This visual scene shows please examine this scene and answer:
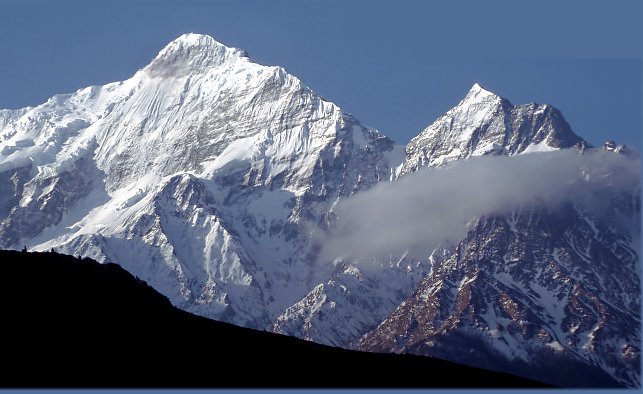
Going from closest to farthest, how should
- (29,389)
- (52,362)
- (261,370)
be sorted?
(29,389) → (52,362) → (261,370)

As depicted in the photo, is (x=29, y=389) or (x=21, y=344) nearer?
(x=29, y=389)

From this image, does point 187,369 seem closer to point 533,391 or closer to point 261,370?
point 261,370

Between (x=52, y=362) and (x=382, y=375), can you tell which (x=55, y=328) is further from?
(x=382, y=375)

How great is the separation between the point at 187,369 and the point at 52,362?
1553 cm

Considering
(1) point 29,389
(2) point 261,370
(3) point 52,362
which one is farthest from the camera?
(2) point 261,370

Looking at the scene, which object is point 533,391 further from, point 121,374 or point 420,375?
point 121,374

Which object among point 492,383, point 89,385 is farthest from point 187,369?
point 492,383

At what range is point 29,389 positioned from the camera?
161250 mm

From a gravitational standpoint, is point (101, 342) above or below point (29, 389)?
above

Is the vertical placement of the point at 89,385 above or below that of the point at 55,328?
below

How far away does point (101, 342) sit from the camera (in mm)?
196125

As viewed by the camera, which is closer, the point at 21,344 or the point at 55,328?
the point at 21,344

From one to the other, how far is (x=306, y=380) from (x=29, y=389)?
38.4 meters

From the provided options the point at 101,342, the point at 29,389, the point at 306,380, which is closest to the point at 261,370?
the point at 306,380
